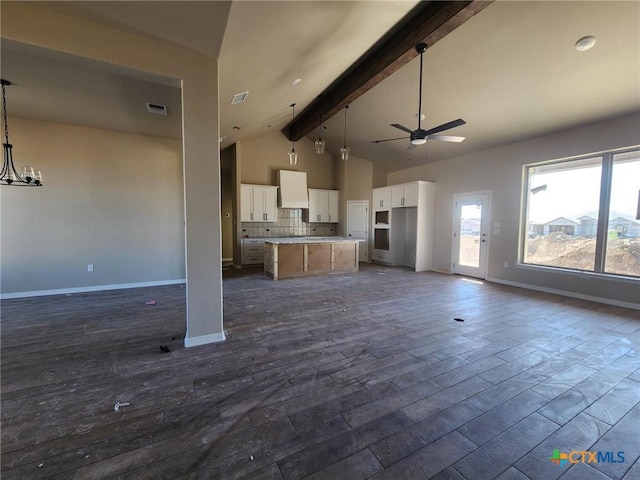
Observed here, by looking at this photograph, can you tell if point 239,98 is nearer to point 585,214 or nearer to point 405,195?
point 405,195

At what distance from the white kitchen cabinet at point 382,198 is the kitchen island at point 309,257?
71.6 inches

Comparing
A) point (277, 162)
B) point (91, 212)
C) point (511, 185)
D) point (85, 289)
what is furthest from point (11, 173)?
point (511, 185)

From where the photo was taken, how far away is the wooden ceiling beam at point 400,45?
2711mm

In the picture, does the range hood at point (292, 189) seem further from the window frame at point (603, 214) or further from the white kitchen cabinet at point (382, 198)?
the window frame at point (603, 214)

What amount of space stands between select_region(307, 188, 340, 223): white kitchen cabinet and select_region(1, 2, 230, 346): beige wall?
5760mm

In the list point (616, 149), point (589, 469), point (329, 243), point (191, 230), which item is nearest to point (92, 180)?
point (191, 230)

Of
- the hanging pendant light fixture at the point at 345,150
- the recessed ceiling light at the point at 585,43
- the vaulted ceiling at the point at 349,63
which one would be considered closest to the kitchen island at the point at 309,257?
A: the hanging pendant light fixture at the point at 345,150

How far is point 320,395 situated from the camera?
6.26 ft

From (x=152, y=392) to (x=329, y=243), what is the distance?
15.5 ft

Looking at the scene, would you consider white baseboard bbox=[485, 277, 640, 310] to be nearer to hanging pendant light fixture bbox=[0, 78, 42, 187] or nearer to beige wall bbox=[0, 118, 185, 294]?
beige wall bbox=[0, 118, 185, 294]

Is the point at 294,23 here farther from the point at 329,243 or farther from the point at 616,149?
the point at 616,149

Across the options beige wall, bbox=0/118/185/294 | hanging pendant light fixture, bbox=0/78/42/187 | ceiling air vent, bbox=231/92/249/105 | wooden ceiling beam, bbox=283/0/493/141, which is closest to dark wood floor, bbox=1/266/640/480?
beige wall, bbox=0/118/185/294

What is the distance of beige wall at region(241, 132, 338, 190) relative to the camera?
299 inches

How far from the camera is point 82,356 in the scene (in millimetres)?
2441
